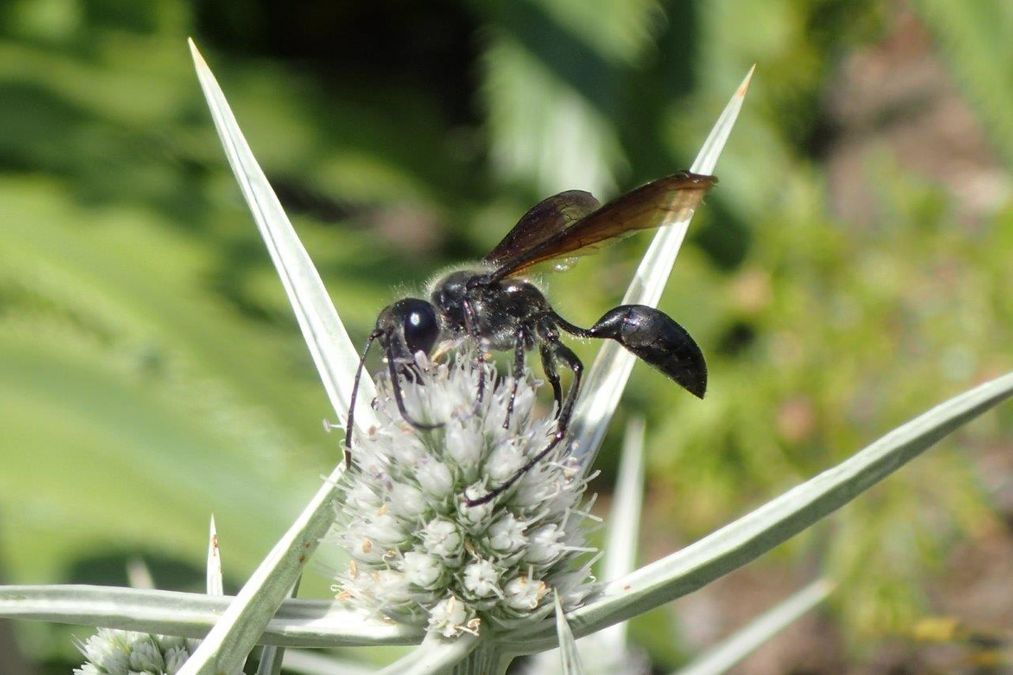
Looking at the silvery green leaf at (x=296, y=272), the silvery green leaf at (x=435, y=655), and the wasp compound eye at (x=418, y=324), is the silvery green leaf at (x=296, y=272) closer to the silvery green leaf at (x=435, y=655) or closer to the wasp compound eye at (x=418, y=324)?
the wasp compound eye at (x=418, y=324)

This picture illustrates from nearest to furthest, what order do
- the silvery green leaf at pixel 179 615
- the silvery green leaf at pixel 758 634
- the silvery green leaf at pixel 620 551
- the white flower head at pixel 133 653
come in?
the silvery green leaf at pixel 179 615, the white flower head at pixel 133 653, the silvery green leaf at pixel 758 634, the silvery green leaf at pixel 620 551

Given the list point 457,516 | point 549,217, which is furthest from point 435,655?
point 549,217

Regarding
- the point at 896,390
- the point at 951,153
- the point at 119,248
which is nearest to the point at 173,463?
the point at 119,248

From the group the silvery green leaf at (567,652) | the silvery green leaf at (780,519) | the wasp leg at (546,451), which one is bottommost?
the silvery green leaf at (567,652)

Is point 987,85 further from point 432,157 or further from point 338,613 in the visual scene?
point 338,613

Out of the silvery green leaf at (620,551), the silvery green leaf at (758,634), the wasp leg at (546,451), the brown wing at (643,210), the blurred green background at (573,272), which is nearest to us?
the wasp leg at (546,451)

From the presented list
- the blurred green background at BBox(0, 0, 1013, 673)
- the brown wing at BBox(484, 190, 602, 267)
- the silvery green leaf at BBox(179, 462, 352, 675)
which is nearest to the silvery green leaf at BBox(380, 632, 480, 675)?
the silvery green leaf at BBox(179, 462, 352, 675)

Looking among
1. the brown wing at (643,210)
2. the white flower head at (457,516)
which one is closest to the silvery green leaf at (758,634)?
the white flower head at (457,516)

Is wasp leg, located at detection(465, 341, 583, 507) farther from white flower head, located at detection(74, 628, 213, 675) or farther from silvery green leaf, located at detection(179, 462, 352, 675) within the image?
white flower head, located at detection(74, 628, 213, 675)
